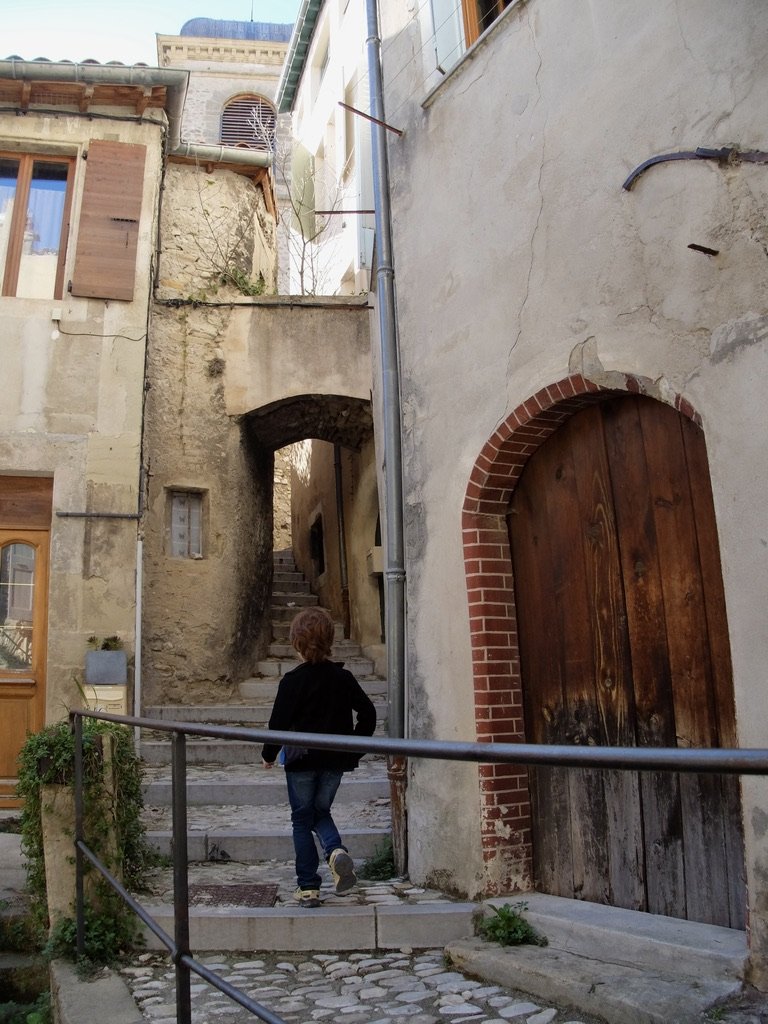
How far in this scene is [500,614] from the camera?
4562mm

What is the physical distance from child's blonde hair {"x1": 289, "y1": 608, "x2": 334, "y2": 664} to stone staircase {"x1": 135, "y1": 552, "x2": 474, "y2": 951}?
0.93m

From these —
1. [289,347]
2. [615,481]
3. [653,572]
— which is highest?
[289,347]

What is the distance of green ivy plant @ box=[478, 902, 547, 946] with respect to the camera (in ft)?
12.7

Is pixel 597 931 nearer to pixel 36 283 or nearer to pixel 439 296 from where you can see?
pixel 439 296

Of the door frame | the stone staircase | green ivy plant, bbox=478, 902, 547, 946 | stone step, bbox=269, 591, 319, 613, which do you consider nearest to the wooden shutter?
the stone staircase

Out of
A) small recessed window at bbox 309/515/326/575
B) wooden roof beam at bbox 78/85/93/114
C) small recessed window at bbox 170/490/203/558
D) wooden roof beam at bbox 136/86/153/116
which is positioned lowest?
small recessed window at bbox 170/490/203/558

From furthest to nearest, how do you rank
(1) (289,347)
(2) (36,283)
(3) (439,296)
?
(1) (289,347) → (2) (36,283) → (3) (439,296)

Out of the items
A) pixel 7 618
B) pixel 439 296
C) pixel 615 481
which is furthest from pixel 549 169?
pixel 7 618

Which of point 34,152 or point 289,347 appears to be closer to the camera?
point 34,152

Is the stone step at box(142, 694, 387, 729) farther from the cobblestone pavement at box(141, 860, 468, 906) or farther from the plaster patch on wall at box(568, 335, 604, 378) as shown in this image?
the plaster patch on wall at box(568, 335, 604, 378)

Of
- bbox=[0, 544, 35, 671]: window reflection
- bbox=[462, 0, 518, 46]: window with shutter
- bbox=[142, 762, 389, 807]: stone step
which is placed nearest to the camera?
bbox=[462, 0, 518, 46]: window with shutter

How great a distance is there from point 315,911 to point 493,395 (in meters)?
2.64

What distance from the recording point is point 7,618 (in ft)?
25.5

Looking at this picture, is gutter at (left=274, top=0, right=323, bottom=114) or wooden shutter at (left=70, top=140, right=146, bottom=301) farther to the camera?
gutter at (left=274, top=0, right=323, bottom=114)
